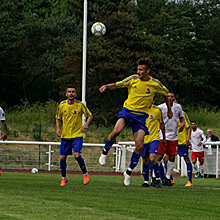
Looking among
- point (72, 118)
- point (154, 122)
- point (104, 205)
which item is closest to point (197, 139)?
point (154, 122)

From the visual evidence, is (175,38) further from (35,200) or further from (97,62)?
(35,200)

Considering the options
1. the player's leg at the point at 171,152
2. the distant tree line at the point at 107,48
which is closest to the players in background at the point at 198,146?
the player's leg at the point at 171,152

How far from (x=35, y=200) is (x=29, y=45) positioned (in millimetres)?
44574

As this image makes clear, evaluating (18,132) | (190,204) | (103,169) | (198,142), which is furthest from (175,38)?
(190,204)

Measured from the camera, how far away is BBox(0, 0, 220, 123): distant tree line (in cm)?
4544

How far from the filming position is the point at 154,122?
13.9m

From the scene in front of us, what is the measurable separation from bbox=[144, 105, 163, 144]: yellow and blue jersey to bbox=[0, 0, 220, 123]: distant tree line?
97.0 ft

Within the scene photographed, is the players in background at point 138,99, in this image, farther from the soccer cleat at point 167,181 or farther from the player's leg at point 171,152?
the player's leg at point 171,152

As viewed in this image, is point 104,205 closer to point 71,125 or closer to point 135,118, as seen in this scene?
point 135,118

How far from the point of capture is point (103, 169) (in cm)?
2845

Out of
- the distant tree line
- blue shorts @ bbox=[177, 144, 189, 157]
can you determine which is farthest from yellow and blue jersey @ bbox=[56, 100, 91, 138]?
the distant tree line

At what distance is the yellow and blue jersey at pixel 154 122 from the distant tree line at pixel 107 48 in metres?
29.6

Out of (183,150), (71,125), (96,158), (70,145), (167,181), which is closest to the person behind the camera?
(71,125)

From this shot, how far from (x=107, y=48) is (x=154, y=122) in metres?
32.1
